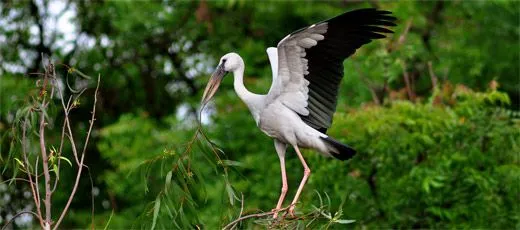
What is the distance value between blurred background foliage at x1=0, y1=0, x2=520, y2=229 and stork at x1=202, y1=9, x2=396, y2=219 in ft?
1.18

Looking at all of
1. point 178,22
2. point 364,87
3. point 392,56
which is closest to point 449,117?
point 392,56

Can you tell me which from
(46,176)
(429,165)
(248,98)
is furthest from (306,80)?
(429,165)

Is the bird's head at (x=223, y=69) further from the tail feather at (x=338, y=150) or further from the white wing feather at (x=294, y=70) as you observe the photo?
the tail feather at (x=338, y=150)

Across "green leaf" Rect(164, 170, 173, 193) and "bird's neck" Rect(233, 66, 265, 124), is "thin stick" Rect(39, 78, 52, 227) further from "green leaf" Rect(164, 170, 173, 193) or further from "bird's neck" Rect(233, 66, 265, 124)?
"bird's neck" Rect(233, 66, 265, 124)

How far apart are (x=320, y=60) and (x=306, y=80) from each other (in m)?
0.16

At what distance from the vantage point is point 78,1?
20109 mm

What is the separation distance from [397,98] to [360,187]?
1.32 m

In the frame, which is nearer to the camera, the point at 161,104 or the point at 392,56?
the point at 392,56

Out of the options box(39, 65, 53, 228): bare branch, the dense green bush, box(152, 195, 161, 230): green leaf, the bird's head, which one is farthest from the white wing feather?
the dense green bush

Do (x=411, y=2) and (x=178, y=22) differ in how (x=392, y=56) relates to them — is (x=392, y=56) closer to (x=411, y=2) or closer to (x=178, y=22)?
(x=411, y=2)

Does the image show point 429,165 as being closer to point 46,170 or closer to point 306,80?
point 306,80

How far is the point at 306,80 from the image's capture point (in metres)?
7.71

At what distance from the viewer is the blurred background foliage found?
39.2ft

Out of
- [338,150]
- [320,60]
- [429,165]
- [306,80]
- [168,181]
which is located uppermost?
[320,60]
